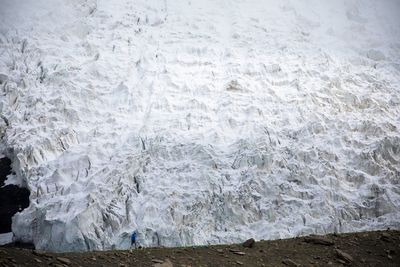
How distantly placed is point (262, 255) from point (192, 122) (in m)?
17.0

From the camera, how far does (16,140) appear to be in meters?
25.4

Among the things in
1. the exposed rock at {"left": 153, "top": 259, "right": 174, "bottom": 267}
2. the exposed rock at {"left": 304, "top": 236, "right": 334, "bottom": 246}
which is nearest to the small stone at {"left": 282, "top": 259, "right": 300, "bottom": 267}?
the exposed rock at {"left": 304, "top": 236, "right": 334, "bottom": 246}

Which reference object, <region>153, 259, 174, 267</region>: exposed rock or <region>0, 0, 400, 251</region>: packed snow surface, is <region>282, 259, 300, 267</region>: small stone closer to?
<region>153, 259, 174, 267</region>: exposed rock

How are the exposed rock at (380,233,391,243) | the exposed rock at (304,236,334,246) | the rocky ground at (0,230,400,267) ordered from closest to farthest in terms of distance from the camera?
the rocky ground at (0,230,400,267) < the exposed rock at (304,236,334,246) < the exposed rock at (380,233,391,243)

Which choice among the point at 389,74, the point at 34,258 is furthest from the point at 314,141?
the point at 34,258

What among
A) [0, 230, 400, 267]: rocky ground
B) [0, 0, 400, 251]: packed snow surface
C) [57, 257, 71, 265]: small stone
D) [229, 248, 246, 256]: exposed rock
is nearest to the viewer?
[57, 257, 71, 265]: small stone

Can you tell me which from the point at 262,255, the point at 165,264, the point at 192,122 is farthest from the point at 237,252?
the point at 192,122

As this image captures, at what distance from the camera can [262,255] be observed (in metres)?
10.7

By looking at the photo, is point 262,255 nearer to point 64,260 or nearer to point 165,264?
point 165,264

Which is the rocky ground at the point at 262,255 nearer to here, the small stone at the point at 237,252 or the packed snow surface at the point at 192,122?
the small stone at the point at 237,252

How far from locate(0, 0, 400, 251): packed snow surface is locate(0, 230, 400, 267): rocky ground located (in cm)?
1071

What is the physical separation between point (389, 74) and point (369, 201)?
13720 millimetres

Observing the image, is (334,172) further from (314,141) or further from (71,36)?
(71,36)

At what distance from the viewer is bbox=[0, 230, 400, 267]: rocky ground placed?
9.55m
